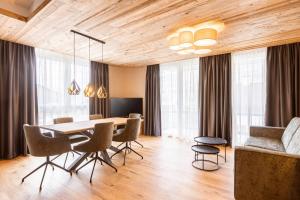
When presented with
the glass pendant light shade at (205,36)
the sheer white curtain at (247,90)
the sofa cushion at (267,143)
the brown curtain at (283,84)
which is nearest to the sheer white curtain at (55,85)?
the glass pendant light shade at (205,36)

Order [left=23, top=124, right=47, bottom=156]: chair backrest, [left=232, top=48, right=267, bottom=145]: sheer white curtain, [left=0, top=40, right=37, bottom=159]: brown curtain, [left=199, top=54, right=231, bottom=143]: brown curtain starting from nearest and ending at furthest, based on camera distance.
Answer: [left=23, top=124, right=47, bottom=156]: chair backrest, [left=0, top=40, right=37, bottom=159]: brown curtain, [left=232, top=48, right=267, bottom=145]: sheer white curtain, [left=199, top=54, right=231, bottom=143]: brown curtain

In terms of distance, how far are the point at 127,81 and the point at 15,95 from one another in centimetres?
337

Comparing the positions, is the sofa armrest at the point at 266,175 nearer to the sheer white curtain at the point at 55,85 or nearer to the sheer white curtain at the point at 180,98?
the sheer white curtain at the point at 180,98

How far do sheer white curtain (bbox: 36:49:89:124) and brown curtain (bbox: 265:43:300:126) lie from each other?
4.57 m

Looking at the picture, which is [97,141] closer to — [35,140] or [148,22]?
[35,140]

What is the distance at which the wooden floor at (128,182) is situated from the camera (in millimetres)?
2248

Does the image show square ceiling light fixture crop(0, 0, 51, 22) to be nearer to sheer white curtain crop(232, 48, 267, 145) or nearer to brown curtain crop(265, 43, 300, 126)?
sheer white curtain crop(232, 48, 267, 145)

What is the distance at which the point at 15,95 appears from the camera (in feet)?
11.7

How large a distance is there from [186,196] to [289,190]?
1.11 metres

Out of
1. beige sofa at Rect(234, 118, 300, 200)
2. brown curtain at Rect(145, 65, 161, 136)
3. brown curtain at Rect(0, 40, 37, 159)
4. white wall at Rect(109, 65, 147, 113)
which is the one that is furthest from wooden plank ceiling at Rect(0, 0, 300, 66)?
white wall at Rect(109, 65, 147, 113)

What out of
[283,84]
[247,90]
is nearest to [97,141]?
[247,90]

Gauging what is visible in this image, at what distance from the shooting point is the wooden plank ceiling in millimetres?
2062

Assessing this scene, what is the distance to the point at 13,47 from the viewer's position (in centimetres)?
356

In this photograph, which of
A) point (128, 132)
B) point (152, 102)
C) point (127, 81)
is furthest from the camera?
point (127, 81)
